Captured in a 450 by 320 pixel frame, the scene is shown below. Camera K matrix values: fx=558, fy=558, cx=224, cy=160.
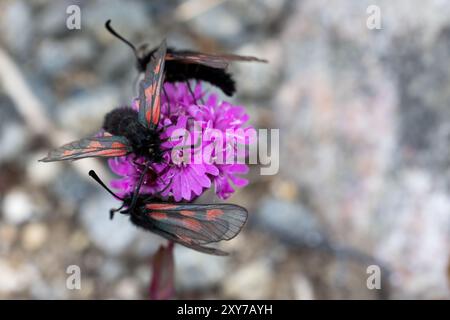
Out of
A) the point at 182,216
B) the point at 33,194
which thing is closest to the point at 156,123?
the point at 182,216

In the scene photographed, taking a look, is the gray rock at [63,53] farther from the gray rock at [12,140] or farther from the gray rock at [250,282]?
the gray rock at [250,282]

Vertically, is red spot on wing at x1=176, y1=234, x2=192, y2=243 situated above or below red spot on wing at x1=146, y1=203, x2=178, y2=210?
below

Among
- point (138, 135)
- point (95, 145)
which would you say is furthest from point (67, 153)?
point (138, 135)

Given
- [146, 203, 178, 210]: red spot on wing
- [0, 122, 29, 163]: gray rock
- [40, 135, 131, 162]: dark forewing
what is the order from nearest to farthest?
[40, 135, 131, 162]: dark forewing, [146, 203, 178, 210]: red spot on wing, [0, 122, 29, 163]: gray rock

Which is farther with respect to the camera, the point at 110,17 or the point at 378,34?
the point at 110,17

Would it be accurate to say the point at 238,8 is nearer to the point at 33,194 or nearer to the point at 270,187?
the point at 270,187

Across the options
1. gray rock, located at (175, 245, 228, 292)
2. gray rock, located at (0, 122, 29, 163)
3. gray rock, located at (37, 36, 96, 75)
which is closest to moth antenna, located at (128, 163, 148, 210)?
gray rock, located at (175, 245, 228, 292)

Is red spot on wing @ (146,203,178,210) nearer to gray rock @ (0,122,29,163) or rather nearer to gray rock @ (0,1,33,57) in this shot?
gray rock @ (0,122,29,163)

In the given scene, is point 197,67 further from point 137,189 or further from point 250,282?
point 250,282
